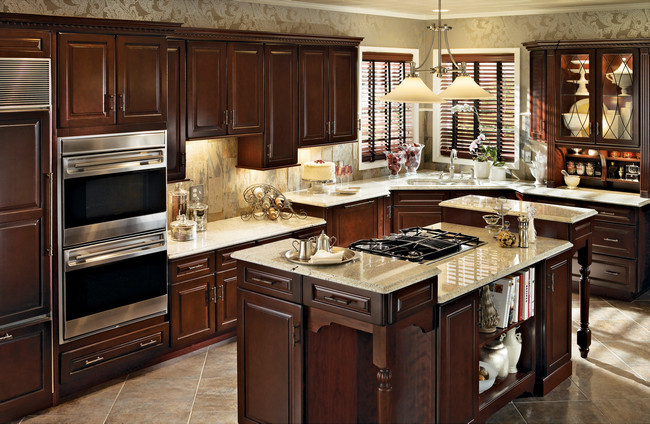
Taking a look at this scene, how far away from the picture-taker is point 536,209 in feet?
17.1

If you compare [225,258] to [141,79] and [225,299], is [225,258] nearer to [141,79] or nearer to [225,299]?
[225,299]

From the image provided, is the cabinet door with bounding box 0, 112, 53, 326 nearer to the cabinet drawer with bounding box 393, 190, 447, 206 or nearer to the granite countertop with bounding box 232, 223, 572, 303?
the granite countertop with bounding box 232, 223, 572, 303

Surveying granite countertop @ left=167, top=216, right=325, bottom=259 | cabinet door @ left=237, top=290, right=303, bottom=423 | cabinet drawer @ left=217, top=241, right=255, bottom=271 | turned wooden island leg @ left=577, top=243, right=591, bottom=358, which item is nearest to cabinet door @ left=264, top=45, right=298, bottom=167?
granite countertop @ left=167, top=216, right=325, bottom=259

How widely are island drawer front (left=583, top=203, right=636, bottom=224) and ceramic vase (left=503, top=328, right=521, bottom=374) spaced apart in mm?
2573

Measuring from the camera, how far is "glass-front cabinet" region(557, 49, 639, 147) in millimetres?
6887

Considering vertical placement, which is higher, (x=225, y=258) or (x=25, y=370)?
(x=225, y=258)

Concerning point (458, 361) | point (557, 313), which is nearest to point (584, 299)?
point (557, 313)

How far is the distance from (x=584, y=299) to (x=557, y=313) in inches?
27.3

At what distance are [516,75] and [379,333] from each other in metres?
5.07

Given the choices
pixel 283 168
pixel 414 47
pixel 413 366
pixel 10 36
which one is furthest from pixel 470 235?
pixel 414 47

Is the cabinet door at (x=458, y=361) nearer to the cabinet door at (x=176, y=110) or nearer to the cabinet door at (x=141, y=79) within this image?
the cabinet door at (x=141, y=79)

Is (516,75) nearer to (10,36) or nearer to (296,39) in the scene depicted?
(296,39)

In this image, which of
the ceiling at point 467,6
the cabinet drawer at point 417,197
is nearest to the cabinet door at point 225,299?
the cabinet drawer at point 417,197

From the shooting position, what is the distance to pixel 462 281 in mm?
4070
